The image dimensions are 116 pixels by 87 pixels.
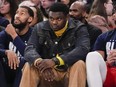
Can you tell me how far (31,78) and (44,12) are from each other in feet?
8.59

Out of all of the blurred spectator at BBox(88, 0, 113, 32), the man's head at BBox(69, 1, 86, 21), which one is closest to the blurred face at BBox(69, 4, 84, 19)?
the man's head at BBox(69, 1, 86, 21)

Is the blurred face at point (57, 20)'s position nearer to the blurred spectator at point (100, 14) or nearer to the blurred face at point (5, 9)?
the blurred spectator at point (100, 14)

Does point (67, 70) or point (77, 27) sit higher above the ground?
point (77, 27)

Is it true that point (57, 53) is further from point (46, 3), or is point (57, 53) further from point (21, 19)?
point (46, 3)

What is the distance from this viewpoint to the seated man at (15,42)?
4797mm

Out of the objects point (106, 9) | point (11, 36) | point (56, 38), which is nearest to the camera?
point (56, 38)

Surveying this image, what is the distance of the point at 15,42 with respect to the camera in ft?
16.0

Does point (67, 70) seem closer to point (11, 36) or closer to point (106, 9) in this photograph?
point (11, 36)

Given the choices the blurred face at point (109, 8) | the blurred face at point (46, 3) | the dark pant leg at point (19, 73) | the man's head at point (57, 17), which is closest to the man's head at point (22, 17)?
the dark pant leg at point (19, 73)

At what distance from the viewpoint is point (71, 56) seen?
430 centimetres

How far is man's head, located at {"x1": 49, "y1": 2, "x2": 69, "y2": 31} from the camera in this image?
459cm

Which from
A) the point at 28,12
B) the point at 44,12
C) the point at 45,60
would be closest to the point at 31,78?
the point at 45,60

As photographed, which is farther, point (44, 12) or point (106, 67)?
point (44, 12)

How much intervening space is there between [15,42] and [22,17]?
0.56 m
